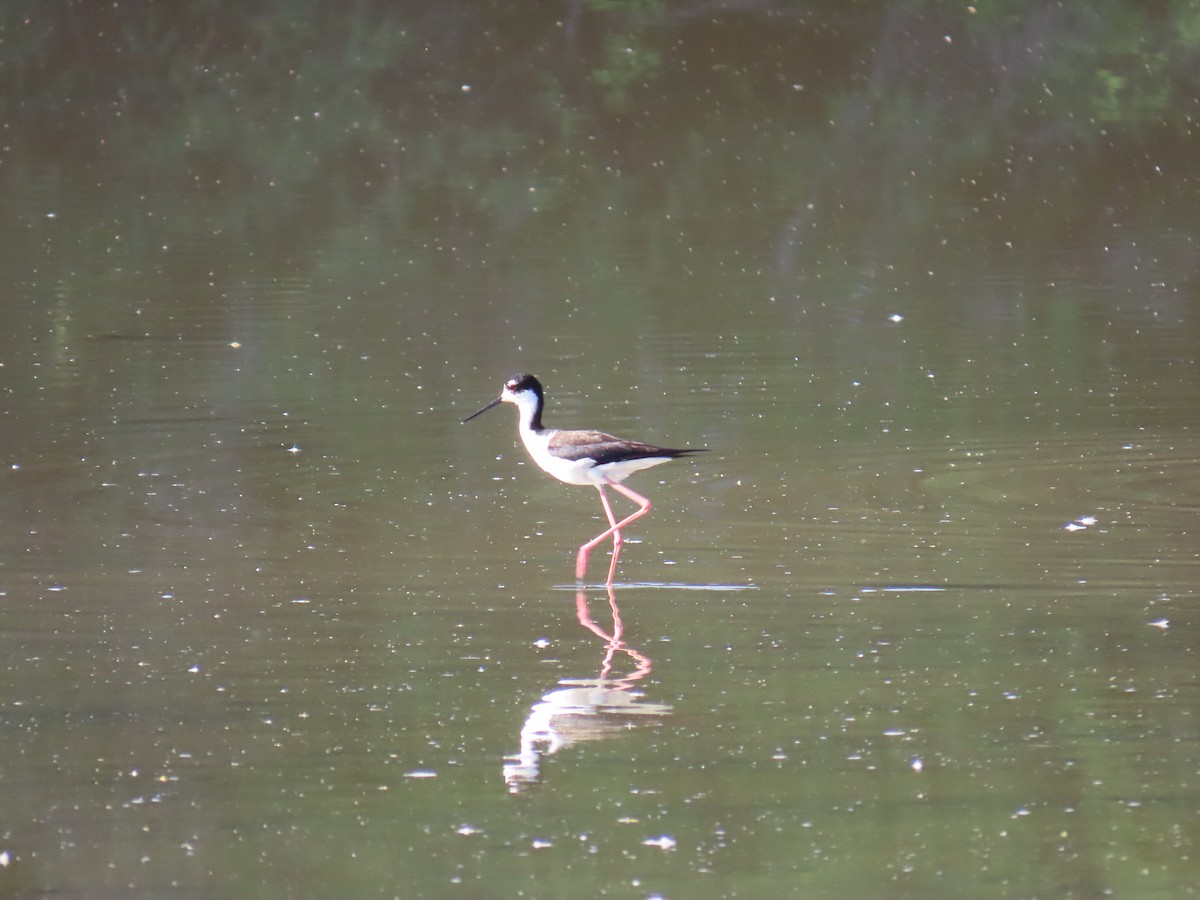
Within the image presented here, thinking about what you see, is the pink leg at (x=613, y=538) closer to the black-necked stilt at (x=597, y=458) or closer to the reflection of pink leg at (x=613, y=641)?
the black-necked stilt at (x=597, y=458)

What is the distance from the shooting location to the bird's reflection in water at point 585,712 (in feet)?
21.2

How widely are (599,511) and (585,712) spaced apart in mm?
3515

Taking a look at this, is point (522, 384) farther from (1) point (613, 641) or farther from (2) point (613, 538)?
(1) point (613, 641)

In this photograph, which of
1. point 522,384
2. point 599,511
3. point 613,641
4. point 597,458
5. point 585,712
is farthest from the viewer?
point 599,511

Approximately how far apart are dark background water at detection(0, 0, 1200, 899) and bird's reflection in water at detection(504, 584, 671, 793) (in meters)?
0.02

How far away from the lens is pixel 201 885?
554cm

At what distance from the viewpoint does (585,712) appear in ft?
22.7

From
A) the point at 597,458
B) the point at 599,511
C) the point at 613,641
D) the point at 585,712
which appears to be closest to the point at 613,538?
the point at 597,458

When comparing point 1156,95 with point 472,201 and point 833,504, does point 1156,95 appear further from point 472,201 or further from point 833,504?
point 833,504

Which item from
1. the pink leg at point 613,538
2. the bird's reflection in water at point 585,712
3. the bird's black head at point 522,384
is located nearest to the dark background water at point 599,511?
the bird's reflection in water at point 585,712

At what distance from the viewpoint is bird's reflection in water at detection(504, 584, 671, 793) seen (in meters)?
6.45

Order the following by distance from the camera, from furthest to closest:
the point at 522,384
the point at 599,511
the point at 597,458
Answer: the point at 599,511
the point at 522,384
the point at 597,458

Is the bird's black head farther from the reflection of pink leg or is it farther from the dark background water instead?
the reflection of pink leg

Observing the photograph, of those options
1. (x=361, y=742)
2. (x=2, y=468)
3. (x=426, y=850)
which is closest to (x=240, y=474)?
(x=2, y=468)
